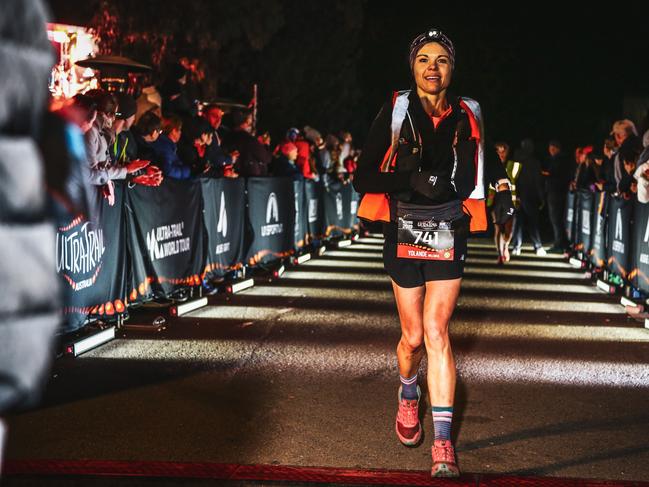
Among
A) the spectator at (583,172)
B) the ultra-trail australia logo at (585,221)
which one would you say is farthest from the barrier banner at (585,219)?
the spectator at (583,172)

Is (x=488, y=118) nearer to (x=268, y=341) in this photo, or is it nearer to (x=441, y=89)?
(x=268, y=341)

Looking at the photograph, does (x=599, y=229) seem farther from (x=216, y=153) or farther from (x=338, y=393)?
(x=338, y=393)

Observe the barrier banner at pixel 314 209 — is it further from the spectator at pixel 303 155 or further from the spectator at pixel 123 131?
the spectator at pixel 123 131

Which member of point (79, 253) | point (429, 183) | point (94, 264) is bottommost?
point (94, 264)

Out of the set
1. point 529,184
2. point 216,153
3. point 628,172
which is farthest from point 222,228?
point 529,184

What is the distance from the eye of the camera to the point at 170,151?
11.6m

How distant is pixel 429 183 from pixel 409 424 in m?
1.46

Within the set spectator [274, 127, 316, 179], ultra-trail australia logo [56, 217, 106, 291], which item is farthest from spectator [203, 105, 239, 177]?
spectator [274, 127, 316, 179]

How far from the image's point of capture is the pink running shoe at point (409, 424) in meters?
5.68

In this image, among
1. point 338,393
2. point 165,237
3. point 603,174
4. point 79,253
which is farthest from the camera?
point 603,174

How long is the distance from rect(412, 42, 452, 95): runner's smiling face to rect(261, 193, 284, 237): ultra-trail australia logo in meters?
10.0

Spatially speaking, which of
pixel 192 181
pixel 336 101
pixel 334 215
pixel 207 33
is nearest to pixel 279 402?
pixel 192 181

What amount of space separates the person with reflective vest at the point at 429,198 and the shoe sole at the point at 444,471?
0.02m

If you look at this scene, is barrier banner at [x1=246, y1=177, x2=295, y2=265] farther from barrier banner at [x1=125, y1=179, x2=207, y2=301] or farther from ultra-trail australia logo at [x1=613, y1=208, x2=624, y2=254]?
ultra-trail australia logo at [x1=613, y1=208, x2=624, y2=254]
